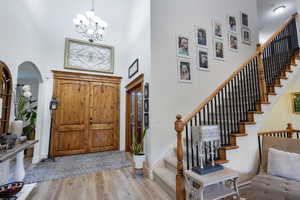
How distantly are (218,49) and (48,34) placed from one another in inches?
199

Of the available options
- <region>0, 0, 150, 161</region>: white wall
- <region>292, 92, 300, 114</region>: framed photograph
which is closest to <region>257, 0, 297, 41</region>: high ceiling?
<region>292, 92, 300, 114</region>: framed photograph

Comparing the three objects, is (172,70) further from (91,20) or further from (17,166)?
(17,166)

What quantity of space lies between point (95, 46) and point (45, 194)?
423cm

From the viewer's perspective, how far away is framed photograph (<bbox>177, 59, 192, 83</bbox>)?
10.7ft


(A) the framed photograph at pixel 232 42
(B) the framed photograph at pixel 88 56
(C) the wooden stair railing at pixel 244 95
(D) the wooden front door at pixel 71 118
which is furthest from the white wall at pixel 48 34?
(A) the framed photograph at pixel 232 42

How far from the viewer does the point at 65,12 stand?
437cm

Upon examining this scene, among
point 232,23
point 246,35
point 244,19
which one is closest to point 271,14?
point 244,19

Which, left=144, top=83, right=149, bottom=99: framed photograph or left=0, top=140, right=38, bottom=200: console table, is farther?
left=144, top=83, right=149, bottom=99: framed photograph

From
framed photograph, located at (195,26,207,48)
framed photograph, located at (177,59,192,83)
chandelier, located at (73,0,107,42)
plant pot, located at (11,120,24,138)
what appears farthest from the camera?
framed photograph, located at (195,26,207,48)

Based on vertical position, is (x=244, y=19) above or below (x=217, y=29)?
above

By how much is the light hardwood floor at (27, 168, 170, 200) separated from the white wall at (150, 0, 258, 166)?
0.57 m

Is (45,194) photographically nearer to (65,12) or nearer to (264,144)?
(264,144)

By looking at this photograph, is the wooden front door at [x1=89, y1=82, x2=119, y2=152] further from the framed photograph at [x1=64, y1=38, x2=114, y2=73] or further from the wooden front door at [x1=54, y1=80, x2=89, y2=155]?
the framed photograph at [x1=64, y1=38, x2=114, y2=73]

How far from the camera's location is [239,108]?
2.71 meters
